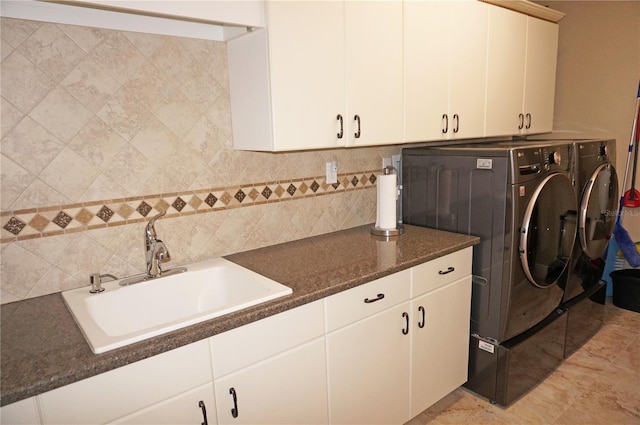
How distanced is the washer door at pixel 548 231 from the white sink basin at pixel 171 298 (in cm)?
126

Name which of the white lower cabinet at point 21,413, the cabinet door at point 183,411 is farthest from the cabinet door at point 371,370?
the white lower cabinet at point 21,413

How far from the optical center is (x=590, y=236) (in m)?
2.56

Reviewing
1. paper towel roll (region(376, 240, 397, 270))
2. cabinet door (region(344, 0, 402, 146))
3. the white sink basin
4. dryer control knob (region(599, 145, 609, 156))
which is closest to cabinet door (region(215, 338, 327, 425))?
the white sink basin

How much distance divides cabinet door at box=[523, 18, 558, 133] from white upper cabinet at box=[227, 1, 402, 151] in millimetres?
1254

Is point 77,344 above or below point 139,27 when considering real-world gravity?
below

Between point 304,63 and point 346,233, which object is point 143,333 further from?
point 346,233

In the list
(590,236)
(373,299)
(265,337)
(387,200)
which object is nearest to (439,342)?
(373,299)

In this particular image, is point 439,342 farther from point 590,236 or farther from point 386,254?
point 590,236

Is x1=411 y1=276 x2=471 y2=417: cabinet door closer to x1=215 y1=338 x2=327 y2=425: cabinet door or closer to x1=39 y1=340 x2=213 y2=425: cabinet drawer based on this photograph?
x1=215 y1=338 x2=327 y2=425: cabinet door

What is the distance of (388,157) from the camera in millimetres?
2498

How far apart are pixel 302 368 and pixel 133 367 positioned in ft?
1.90

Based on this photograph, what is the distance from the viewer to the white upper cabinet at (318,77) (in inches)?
62.2

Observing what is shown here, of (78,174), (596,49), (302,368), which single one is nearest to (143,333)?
(302,368)

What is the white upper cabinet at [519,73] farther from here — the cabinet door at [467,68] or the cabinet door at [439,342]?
Result: the cabinet door at [439,342]
